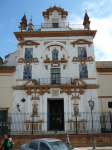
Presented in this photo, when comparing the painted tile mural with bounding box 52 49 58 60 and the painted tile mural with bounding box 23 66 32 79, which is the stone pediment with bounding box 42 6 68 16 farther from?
the painted tile mural with bounding box 23 66 32 79

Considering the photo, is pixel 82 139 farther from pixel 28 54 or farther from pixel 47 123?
pixel 28 54

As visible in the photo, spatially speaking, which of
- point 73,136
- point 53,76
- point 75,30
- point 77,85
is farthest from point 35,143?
point 75,30

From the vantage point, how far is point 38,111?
1786 cm

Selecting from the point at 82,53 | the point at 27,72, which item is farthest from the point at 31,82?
the point at 82,53

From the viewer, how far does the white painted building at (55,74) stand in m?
17.8

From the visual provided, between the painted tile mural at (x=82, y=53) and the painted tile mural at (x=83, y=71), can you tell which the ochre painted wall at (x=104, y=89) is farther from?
the painted tile mural at (x=82, y=53)

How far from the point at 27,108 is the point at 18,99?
1638 millimetres

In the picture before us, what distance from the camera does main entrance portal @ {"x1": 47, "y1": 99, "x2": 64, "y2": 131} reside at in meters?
18.5

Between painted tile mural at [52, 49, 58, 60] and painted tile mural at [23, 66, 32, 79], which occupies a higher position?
painted tile mural at [52, 49, 58, 60]

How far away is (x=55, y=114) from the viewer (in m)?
18.5

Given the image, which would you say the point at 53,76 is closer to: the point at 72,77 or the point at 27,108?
the point at 72,77

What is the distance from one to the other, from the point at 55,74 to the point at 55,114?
16.2 feet

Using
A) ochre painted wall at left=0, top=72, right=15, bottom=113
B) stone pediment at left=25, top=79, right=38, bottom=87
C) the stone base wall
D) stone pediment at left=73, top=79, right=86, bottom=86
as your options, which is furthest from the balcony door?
the stone base wall

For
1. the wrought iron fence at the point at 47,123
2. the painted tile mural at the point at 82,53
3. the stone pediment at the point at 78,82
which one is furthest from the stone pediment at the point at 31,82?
the painted tile mural at the point at 82,53
